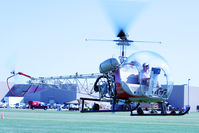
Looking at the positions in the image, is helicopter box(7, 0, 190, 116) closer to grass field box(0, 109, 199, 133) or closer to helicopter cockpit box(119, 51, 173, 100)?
helicopter cockpit box(119, 51, 173, 100)

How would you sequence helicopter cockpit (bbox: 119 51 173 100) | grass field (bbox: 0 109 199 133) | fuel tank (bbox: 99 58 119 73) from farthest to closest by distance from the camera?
fuel tank (bbox: 99 58 119 73)
helicopter cockpit (bbox: 119 51 173 100)
grass field (bbox: 0 109 199 133)

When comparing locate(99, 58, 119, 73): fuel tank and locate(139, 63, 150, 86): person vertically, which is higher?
locate(99, 58, 119, 73): fuel tank

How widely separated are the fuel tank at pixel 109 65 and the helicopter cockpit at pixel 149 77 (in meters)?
0.36

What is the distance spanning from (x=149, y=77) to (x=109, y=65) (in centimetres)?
208

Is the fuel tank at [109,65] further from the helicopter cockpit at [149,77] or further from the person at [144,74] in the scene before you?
the person at [144,74]

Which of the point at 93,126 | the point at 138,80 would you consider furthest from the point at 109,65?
the point at 93,126

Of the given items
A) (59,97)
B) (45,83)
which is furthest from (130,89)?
(59,97)

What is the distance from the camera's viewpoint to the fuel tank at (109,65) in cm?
1934

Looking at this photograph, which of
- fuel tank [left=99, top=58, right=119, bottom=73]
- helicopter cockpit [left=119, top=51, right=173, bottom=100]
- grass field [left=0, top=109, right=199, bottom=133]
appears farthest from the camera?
fuel tank [left=99, top=58, right=119, bottom=73]

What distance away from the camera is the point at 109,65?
19.5 metres

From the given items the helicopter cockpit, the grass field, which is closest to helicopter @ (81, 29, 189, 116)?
the helicopter cockpit

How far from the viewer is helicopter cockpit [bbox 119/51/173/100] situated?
739 inches

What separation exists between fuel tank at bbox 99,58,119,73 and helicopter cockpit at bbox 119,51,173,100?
1.18 feet

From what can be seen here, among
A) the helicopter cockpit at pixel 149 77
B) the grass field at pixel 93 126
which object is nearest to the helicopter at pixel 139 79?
the helicopter cockpit at pixel 149 77
